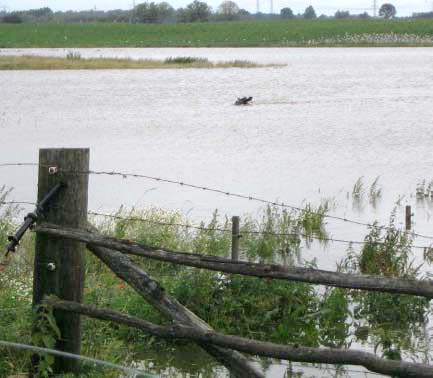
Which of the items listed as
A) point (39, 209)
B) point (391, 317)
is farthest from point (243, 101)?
point (39, 209)

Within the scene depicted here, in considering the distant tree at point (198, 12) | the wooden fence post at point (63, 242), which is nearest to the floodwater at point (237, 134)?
the wooden fence post at point (63, 242)

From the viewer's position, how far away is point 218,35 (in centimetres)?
11338

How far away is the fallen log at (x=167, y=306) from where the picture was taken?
5.70 meters

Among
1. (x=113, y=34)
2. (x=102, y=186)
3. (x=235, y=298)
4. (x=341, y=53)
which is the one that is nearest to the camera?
(x=235, y=298)

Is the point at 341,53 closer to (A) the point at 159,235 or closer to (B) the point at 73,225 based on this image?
(A) the point at 159,235

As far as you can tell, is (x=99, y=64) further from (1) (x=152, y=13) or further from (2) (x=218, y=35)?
(1) (x=152, y=13)

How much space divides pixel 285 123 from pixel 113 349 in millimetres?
27397

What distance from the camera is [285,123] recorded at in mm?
34312

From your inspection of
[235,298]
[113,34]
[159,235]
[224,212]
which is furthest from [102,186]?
[113,34]

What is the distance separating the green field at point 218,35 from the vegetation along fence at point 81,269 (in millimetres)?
96061

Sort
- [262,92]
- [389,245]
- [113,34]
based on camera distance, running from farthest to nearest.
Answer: [113,34] → [262,92] → [389,245]

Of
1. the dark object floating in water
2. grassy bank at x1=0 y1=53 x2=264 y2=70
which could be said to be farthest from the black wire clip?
grassy bank at x1=0 y1=53 x2=264 y2=70

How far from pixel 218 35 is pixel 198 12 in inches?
2240

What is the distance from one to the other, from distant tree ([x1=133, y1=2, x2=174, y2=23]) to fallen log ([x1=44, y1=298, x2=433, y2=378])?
164m
